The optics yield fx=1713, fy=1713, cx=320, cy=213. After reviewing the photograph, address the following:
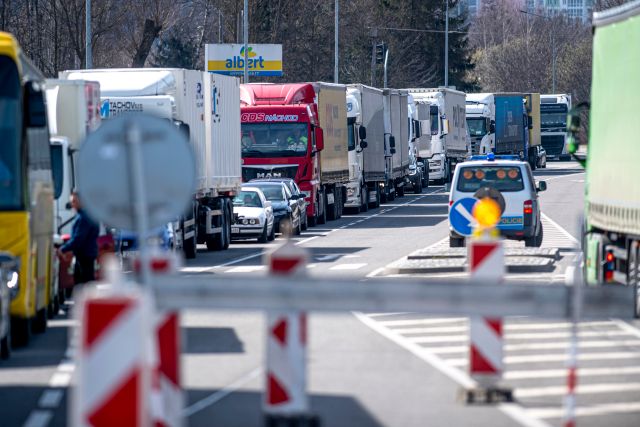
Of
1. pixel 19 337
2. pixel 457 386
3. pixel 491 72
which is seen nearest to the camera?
pixel 457 386

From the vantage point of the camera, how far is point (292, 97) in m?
41.2

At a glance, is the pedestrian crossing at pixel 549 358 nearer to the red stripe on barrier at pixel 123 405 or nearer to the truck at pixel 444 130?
the red stripe on barrier at pixel 123 405

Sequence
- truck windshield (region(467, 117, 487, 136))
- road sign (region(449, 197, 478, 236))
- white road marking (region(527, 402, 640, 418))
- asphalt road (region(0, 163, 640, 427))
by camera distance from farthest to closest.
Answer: truck windshield (region(467, 117, 487, 136)), road sign (region(449, 197, 478, 236)), asphalt road (region(0, 163, 640, 427)), white road marking (region(527, 402, 640, 418))

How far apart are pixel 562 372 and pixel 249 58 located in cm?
6193

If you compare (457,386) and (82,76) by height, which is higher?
(82,76)

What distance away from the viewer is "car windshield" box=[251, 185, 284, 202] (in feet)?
125

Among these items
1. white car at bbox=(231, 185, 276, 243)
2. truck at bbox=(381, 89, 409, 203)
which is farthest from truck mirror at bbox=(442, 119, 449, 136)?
white car at bbox=(231, 185, 276, 243)

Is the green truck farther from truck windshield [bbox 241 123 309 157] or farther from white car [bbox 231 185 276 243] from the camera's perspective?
truck windshield [bbox 241 123 309 157]

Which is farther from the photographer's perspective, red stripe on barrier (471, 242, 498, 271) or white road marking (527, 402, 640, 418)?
red stripe on barrier (471, 242, 498, 271)

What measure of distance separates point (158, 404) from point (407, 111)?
52.9m

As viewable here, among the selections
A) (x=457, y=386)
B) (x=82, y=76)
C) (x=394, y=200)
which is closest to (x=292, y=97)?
(x=82, y=76)

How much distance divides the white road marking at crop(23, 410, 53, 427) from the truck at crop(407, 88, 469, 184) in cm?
5623

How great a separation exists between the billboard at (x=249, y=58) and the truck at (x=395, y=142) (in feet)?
38.3

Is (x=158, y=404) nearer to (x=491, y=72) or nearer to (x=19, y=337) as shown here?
(x=19, y=337)
